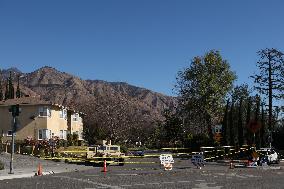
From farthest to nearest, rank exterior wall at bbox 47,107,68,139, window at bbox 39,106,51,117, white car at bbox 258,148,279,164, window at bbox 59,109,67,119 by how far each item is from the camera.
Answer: window at bbox 59,109,67,119 → exterior wall at bbox 47,107,68,139 → window at bbox 39,106,51,117 → white car at bbox 258,148,279,164

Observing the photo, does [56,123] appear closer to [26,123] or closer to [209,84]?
[26,123]

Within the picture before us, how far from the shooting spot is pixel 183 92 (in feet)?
225

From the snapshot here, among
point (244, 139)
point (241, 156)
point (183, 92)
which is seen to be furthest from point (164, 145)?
point (241, 156)

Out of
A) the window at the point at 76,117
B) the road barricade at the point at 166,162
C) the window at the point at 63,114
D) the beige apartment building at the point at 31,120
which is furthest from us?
the window at the point at 76,117

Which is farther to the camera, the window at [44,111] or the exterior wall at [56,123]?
the exterior wall at [56,123]

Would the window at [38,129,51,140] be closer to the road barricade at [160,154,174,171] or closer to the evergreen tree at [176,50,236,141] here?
the evergreen tree at [176,50,236,141]

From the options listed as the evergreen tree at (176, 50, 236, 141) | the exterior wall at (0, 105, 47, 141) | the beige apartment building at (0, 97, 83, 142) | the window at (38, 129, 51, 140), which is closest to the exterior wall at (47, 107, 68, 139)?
the beige apartment building at (0, 97, 83, 142)

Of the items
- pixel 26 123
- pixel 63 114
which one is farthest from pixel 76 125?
pixel 26 123

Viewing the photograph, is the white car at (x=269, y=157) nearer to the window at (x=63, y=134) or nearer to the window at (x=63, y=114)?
the window at (x=63, y=134)

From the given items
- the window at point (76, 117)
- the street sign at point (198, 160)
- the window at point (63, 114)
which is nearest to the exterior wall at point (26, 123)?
the window at point (63, 114)

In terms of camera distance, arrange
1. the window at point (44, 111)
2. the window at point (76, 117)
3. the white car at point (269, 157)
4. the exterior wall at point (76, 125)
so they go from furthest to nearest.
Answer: the window at point (76, 117)
the exterior wall at point (76, 125)
the window at point (44, 111)
the white car at point (269, 157)

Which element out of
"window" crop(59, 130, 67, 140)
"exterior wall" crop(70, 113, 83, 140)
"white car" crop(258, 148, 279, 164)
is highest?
"exterior wall" crop(70, 113, 83, 140)

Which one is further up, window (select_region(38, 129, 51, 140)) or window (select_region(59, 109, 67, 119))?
window (select_region(59, 109, 67, 119))

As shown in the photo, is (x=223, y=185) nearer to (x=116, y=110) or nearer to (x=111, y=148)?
(x=111, y=148)
